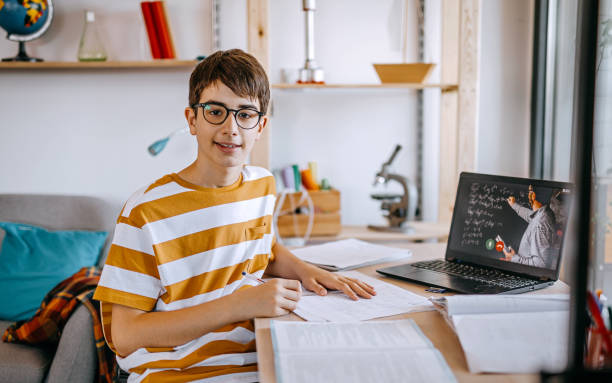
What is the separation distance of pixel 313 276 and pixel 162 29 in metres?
1.56

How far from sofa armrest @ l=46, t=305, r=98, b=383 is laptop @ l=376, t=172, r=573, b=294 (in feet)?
3.10

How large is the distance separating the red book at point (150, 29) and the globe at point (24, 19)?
16.4 inches

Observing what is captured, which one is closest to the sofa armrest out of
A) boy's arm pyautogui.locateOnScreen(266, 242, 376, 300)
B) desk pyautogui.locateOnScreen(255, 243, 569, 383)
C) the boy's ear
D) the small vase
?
boy's arm pyautogui.locateOnScreen(266, 242, 376, 300)

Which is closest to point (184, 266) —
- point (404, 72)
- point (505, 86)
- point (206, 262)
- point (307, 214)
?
point (206, 262)

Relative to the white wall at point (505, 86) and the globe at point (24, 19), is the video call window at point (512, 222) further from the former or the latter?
the globe at point (24, 19)

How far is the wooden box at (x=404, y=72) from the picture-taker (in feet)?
7.56

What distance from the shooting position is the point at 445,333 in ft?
3.03

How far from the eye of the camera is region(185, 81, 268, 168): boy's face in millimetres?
1200

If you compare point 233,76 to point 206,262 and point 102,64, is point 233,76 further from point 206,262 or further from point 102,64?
point 102,64

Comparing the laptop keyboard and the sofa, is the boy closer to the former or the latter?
the laptop keyboard

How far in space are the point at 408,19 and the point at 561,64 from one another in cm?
71

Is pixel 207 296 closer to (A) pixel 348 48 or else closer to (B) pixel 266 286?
(B) pixel 266 286

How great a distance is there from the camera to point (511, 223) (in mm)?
1292

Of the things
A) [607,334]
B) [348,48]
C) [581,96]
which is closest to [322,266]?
[607,334]
